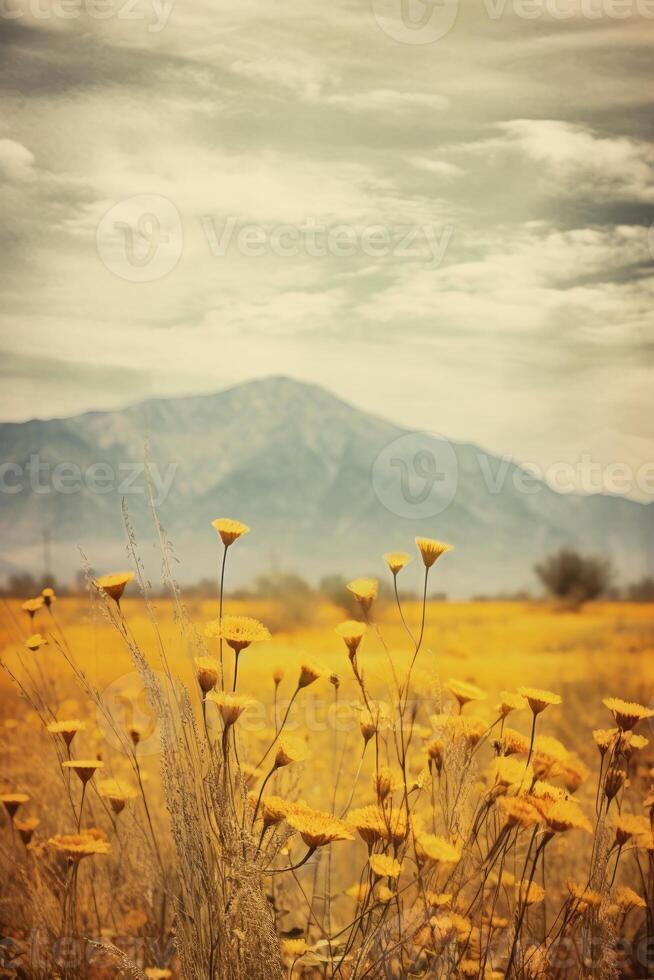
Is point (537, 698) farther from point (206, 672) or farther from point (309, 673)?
point (206, 672)

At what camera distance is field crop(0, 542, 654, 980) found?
1.24 meters

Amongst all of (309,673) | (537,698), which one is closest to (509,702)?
(537,698)

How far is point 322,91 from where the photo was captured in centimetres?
258

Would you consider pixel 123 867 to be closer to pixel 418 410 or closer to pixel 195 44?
pixel 418 410

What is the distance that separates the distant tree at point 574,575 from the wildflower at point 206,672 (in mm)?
5010

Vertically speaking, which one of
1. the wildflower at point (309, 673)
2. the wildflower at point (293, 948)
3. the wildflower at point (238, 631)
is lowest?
the wildflower at point (293, 948)

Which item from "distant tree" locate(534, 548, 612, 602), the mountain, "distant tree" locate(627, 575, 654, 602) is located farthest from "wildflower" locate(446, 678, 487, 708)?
"distant tree" locate(534, 548, 612, 602)

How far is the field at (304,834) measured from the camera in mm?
1243

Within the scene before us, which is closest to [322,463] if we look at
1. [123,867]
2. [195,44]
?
[195,44]

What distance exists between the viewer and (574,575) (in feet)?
21.7

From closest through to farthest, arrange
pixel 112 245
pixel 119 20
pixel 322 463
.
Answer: pixel 119 20
pixel 112 245
pixel 322 463

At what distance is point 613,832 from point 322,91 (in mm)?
2223

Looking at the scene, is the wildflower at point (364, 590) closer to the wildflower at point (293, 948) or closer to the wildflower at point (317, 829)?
the wildflower at point (317, 829)

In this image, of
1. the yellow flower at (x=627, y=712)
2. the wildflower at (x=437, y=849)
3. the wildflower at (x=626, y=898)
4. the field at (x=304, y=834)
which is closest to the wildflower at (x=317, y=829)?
the field at (x=304, y=834)
